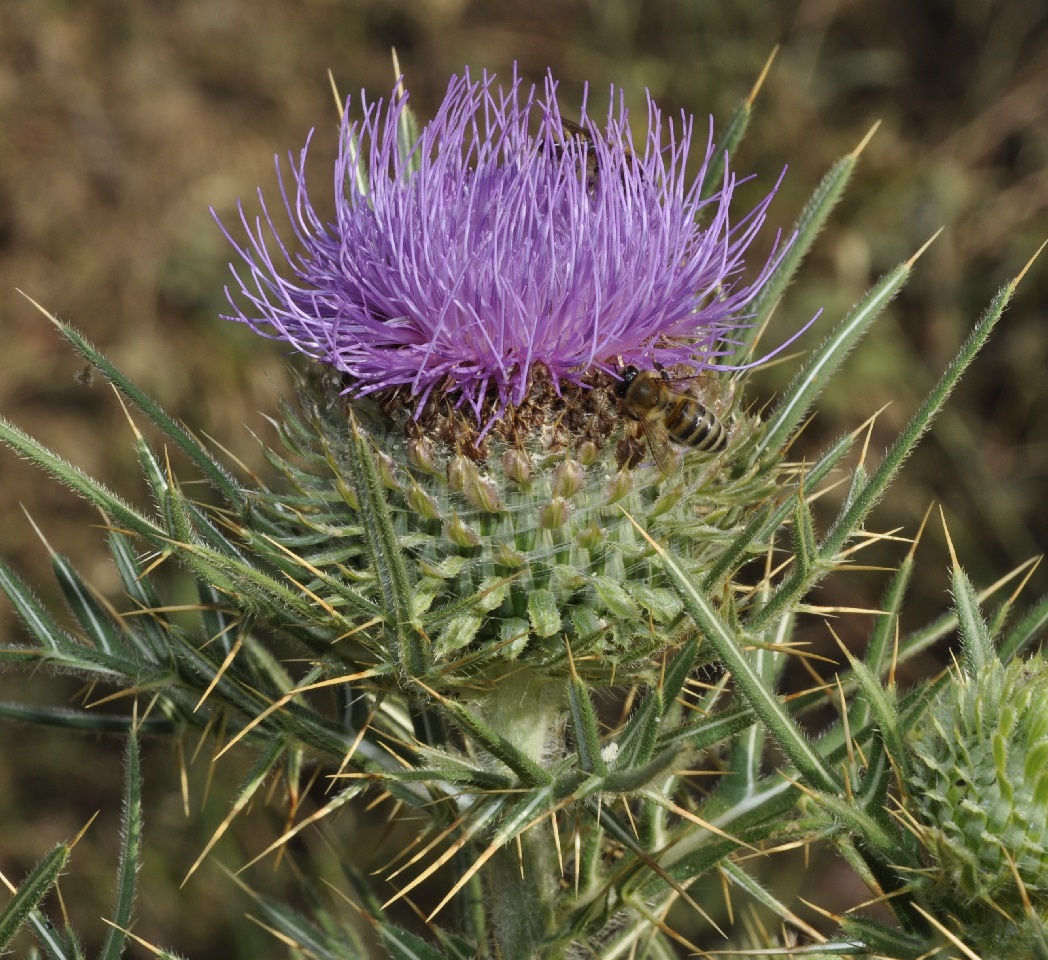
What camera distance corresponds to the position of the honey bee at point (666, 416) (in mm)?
2301

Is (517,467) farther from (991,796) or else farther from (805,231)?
(991,796)

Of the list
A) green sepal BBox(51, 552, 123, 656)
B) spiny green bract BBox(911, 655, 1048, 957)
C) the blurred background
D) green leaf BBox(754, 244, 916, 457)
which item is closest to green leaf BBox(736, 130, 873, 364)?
green leaf BBox(754, 244, 916, 457)

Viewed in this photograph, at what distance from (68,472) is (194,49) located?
19.1ft

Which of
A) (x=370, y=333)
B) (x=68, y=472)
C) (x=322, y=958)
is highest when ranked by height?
(x=370, y=333)

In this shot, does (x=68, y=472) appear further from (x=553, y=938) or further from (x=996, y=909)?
(x=996, y=909)

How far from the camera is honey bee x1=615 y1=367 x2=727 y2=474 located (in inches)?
90.6

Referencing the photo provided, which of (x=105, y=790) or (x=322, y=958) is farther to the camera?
(x=105, y=790)

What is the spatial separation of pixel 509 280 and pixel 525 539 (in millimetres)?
553

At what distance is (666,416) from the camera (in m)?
2.32

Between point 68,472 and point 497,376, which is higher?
point 497,376

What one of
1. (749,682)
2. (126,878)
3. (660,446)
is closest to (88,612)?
(126,878)

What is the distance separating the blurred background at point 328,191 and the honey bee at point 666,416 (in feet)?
11.4

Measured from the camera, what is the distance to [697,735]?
2041mm

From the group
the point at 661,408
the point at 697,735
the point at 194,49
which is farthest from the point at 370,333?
the point at 194,49
